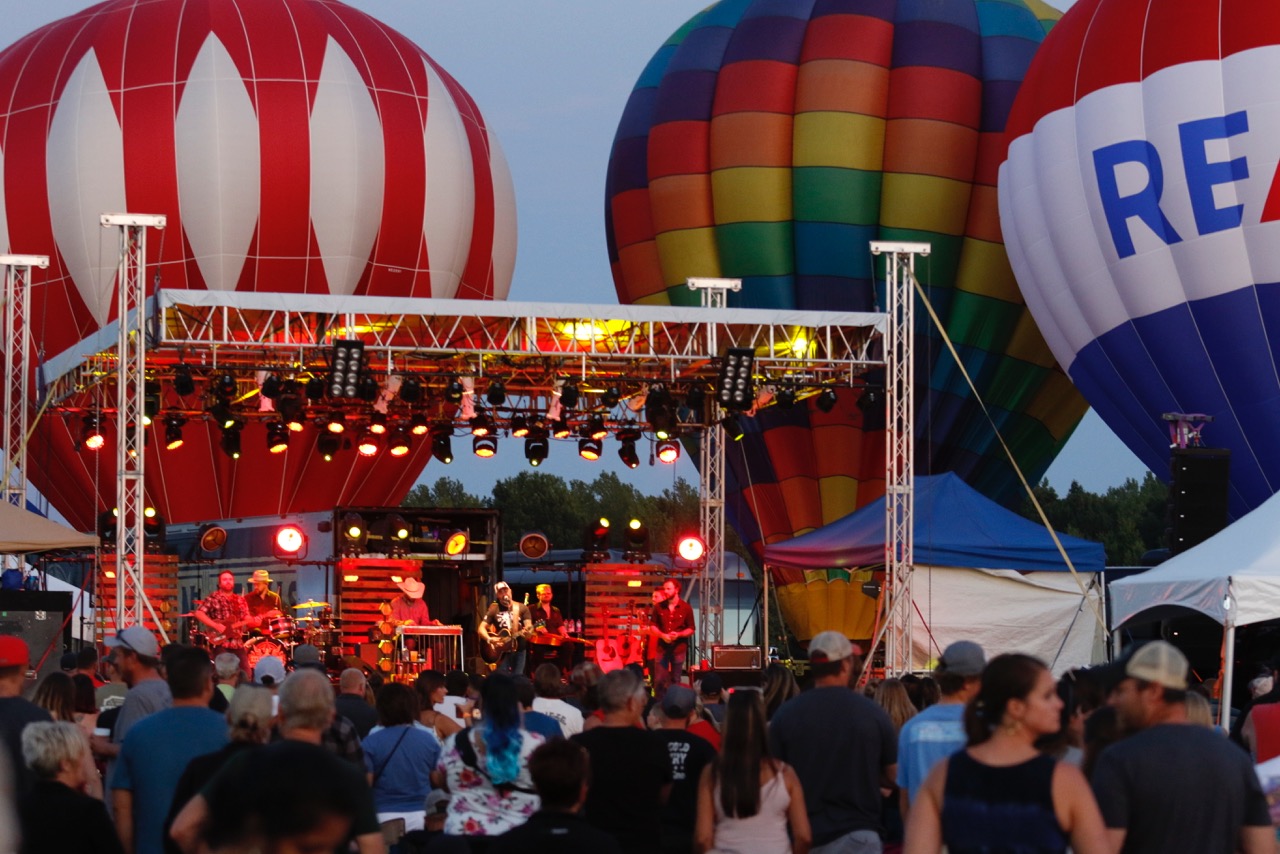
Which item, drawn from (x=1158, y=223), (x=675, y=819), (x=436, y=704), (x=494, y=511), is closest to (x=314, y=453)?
(x=494, y=511)

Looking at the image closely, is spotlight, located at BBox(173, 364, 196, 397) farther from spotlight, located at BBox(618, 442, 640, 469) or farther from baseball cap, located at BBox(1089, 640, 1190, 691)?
baseball cap, located at BBox(1089, 640, 1190, 691)

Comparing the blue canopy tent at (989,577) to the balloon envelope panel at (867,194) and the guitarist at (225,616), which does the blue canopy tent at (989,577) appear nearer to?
the guitarist at (225,616)

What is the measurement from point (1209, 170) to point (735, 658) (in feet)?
25.3

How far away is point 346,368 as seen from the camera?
2133 centimetres

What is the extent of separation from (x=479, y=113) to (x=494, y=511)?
9.29 m

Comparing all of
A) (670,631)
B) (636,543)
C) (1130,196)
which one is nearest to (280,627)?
(670,631)

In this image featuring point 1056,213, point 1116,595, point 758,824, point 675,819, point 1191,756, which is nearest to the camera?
point 1191,756

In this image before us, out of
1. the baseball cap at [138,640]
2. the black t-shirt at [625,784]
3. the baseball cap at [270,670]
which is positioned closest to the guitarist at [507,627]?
the baseball cap at [270,670]

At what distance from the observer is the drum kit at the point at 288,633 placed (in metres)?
24.2

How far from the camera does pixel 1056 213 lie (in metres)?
25.4

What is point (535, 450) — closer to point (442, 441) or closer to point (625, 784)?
point (442, 441)

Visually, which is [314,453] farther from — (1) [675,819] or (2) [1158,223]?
(1) [675,819]

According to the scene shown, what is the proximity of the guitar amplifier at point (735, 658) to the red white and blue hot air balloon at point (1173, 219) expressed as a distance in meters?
5.95

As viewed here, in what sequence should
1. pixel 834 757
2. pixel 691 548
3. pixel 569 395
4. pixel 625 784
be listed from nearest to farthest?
pixel 625 784 → pixel 834 757 → pixel 569 395 → pixel 691 548
